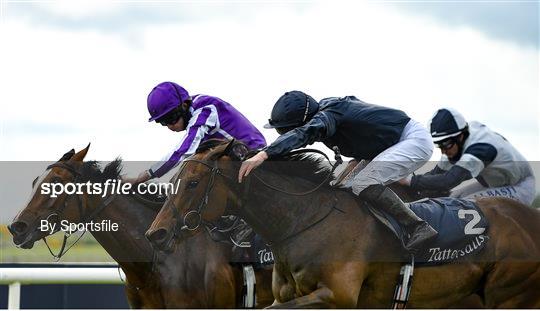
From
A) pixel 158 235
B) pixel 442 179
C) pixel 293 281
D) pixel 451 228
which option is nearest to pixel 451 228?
pixel 451 228

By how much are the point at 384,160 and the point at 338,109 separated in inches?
12.7

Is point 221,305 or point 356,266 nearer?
point 356,266

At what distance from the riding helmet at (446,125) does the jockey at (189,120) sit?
3.12 ft

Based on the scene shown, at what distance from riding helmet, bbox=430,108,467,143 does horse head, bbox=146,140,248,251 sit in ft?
3.76

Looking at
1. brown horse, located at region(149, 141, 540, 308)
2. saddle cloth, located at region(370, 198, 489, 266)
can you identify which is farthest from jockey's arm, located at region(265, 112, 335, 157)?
saddle cloth, located at region(370, 198, 489, 266)

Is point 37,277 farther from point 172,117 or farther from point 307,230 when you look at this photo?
point 307,230

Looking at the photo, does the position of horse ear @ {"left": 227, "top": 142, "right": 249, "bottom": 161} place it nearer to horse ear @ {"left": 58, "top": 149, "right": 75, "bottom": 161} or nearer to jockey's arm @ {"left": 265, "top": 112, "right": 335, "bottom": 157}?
jockey's arm @ {"left": 265, "top": 112, "right": 335, "bottom": 157}

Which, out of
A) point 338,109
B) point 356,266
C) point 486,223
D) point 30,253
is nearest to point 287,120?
point 338,109

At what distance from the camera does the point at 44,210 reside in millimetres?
5281

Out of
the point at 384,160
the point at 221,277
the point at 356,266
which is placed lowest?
the point at 221,277

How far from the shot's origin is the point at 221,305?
5211 mm

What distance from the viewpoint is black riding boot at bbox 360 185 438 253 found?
4.59 m

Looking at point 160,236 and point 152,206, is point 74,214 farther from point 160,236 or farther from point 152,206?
point 160,236

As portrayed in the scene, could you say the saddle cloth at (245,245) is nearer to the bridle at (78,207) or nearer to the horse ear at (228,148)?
the bridle at (78,207)
